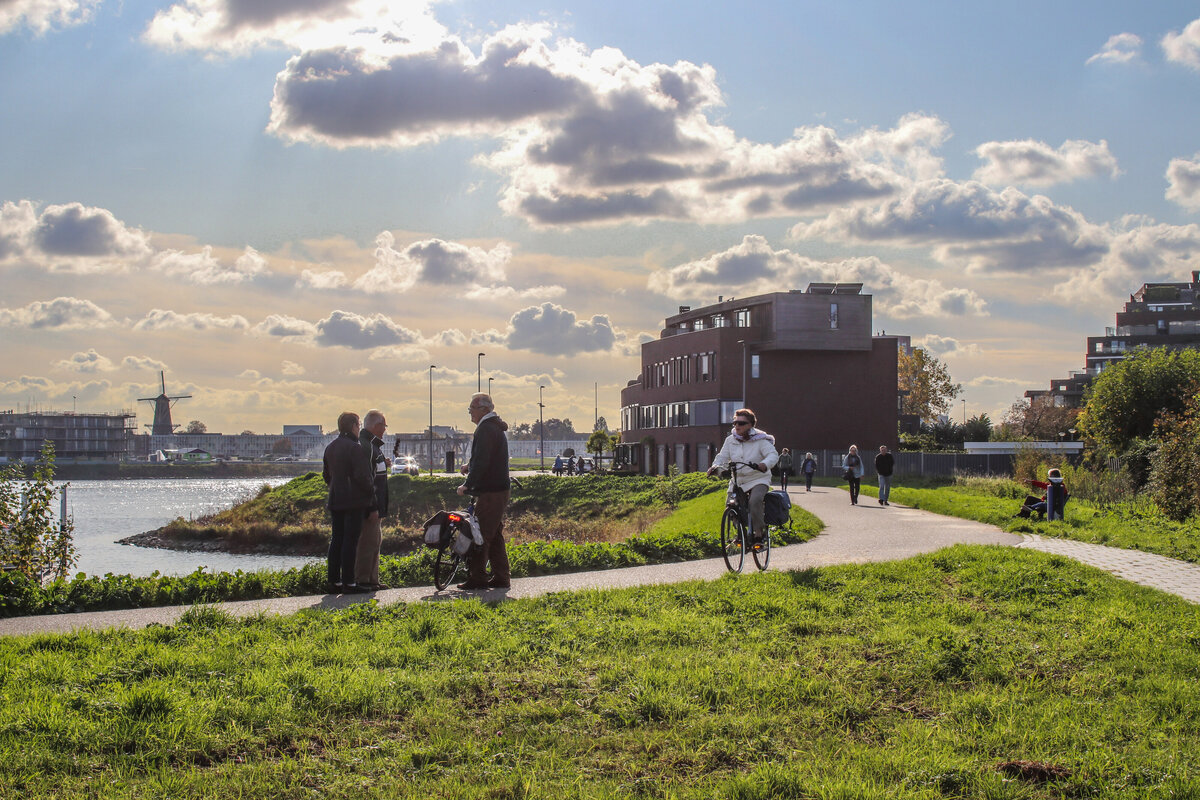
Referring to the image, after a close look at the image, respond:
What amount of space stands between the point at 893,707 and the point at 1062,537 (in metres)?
11.8

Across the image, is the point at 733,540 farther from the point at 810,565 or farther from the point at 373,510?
the point at 373,510

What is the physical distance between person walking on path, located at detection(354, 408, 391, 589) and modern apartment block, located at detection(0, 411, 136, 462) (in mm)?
198568

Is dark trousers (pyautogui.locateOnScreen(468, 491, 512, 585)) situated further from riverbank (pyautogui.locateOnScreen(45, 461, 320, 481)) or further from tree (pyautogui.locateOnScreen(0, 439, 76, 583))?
riverbank (pyautogui.locateOnScreen(45, 461, 320, 481))

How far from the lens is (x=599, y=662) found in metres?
6.49

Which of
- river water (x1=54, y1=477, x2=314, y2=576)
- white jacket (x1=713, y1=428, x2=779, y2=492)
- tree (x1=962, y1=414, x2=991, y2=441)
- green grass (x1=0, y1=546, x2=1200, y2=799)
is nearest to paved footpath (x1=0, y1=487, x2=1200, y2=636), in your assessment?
green grass (x1=0, y1=546, x2=1200, y2=799)

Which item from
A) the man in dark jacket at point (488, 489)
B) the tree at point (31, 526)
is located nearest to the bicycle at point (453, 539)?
the man in dark jacket at point (488, 489)

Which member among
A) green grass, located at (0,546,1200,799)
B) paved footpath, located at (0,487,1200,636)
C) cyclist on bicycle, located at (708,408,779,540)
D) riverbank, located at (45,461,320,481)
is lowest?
riverbank, located at (45,461,320,481)

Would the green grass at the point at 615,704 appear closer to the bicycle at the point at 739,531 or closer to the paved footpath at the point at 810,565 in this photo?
the paved footpath at the point at 810,565

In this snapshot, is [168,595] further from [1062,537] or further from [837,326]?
[837,326]

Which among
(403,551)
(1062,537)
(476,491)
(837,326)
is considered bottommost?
(403,551)

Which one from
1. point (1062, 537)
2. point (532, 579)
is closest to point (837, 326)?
point (1062, 537)

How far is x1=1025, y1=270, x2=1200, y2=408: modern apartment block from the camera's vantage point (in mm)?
102438

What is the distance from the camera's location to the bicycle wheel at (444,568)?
1014 centimetres

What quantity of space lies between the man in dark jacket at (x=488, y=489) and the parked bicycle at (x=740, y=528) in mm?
2678
